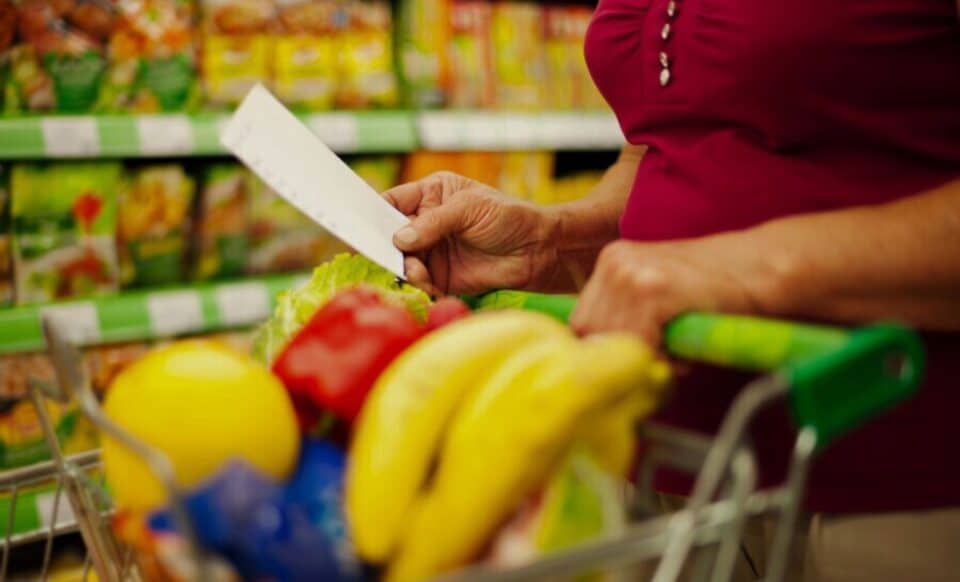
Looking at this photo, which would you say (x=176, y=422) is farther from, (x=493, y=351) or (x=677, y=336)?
(x=677, y=336)

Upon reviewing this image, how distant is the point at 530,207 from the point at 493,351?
1.82ft

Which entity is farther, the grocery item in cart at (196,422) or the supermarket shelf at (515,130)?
the supermarket shelf at (515,130)

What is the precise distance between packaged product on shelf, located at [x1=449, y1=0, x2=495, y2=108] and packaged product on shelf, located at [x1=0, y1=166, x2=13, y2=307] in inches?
40.9

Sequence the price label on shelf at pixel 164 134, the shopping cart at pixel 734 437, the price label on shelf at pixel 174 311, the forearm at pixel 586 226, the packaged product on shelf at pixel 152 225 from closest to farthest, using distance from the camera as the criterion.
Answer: the shopping cart at pixel 734 437 → the forearm at pixel 586 226 → the price label on shelf at pixel 164 134 → the price label on shelf at pixel 174 311 → the packaged product on shelf at pixel 152 225

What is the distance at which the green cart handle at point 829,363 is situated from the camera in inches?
23.0

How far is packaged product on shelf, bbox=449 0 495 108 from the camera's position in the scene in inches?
103

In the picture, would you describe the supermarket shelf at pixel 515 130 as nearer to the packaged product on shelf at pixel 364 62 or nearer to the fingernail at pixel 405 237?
the packaged product on shelf at pixel 364 62

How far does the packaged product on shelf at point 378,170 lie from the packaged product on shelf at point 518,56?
0.32 metres

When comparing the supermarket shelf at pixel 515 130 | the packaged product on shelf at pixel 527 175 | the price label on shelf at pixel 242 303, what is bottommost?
the price label on shelf at pixel 242 303

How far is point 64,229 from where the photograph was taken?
7.25ft

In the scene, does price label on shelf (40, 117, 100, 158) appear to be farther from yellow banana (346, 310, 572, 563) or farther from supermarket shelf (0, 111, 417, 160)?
yellow banana (346, 310, 572, 563)

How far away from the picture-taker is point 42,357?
216cm

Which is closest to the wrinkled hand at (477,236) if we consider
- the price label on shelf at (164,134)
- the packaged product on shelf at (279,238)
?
the price label on shelf at (164,134)

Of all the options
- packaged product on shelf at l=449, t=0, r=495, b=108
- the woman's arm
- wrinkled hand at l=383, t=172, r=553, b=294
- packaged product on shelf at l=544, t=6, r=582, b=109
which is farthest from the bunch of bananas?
packaged product on shelf at l=544, t=6, r=582, b=109
